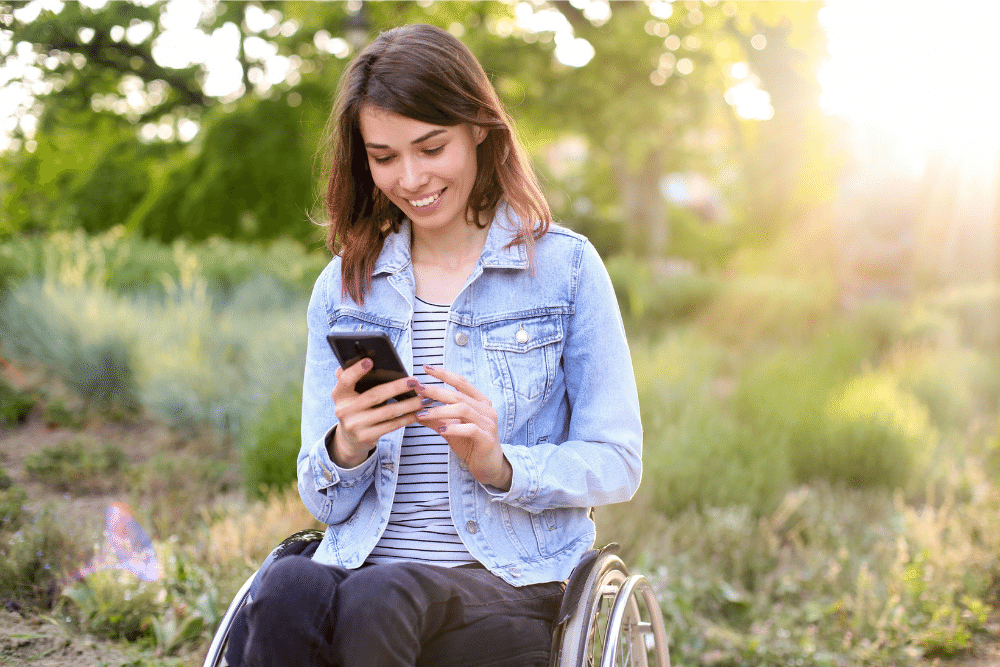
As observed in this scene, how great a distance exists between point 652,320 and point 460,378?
7.30 metres

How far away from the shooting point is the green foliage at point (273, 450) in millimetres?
3840

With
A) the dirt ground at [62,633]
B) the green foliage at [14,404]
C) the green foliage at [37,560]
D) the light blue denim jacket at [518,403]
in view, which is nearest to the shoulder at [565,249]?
the light blue denim jacket at [518,403]

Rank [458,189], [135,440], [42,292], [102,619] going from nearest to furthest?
1. [458,189]
2. [102,619]
3. [135,440]
4. [42,292]

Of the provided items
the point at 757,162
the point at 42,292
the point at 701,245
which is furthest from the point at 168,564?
the point at 701,245

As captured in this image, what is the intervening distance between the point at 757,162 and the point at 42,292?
8.10 metres

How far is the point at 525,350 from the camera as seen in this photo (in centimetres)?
187

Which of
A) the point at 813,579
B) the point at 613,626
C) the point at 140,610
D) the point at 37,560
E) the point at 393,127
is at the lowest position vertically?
the point at 813,579

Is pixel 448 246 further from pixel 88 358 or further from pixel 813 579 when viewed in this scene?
pixel 88 358

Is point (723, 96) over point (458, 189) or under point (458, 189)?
over

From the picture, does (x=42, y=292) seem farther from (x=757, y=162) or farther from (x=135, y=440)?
(x=757, y=162)

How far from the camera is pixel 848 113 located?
9906mm

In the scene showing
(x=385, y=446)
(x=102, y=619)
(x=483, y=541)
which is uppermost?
(x=385, y=446)

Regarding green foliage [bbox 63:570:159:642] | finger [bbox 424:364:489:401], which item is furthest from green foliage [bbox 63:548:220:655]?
finger [bbox 424:364:489:401]

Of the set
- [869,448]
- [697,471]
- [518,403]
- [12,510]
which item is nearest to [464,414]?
[518,403]
